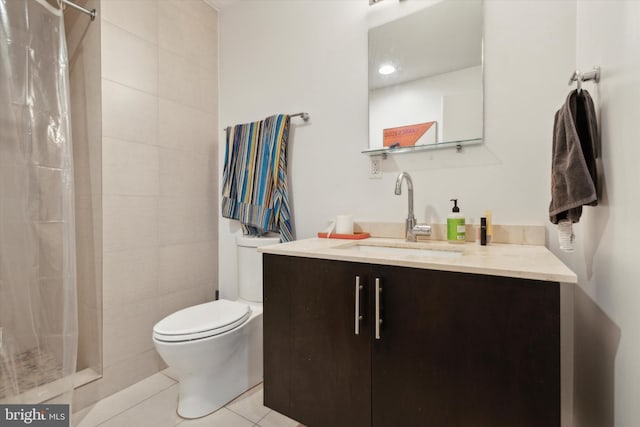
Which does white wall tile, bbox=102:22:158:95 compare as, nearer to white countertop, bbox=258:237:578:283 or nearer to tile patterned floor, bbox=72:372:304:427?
white countertop, bbox=258:237:578:283

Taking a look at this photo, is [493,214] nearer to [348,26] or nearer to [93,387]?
[348,26]

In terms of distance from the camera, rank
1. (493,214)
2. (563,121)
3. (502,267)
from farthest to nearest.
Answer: (493,214) < (563,121) < (502,267)

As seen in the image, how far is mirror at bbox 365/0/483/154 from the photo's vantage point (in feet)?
4.42

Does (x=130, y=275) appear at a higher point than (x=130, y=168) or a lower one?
lower

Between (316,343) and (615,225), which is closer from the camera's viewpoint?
(615,225)

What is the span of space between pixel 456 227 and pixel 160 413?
1615 millimetres

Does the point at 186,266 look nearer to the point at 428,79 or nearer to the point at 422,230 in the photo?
the point at 422,230

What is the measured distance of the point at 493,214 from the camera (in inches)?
51.7

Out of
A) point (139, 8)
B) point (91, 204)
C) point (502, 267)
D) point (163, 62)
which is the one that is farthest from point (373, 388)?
point (139, 8)

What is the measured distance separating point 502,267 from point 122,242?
1.75m

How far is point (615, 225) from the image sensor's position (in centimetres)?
81

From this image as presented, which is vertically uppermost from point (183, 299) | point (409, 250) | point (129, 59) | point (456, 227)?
point (129, 59)

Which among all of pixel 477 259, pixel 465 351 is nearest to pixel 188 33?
pixel 477 259

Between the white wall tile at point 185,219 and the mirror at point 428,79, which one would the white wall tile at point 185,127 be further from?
the mirror at point 428,79
